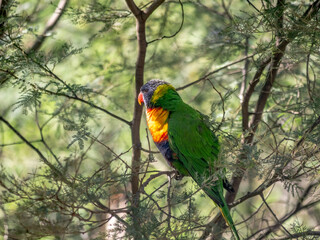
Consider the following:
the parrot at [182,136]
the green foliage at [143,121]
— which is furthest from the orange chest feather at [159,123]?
the green foliage at [143,121]

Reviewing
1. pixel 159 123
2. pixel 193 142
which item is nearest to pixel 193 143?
pixel 193 142

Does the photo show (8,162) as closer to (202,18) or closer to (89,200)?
(202,18)

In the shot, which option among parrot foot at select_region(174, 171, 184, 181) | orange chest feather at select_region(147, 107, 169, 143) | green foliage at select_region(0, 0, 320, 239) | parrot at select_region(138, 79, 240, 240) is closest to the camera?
green foliage at select_region(0, 0, 320, 239)

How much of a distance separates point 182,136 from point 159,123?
0.65 feet

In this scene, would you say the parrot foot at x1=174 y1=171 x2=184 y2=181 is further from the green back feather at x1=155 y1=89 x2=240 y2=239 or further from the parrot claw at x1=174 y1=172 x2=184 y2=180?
the green back feather at x1=155 y1=89 x2=240 y2=239

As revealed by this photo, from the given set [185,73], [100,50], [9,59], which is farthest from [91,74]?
[9,59]

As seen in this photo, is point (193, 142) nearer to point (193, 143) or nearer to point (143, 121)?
point (193, 143)

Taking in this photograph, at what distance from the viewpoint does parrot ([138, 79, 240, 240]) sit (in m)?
2.05

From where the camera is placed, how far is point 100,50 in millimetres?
3836

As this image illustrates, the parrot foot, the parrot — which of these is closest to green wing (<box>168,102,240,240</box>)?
the parrot

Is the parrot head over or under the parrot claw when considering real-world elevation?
over

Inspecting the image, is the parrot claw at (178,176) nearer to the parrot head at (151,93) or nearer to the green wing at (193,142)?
the green wing at (193,142)

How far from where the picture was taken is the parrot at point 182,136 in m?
2.05

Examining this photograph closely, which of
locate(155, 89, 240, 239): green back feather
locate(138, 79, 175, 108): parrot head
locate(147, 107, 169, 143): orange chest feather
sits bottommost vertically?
locate(155, 89, 240, 239): green back feather
